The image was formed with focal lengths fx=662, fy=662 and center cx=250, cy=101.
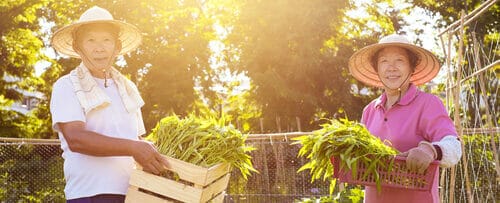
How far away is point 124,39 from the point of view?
3.42 metres

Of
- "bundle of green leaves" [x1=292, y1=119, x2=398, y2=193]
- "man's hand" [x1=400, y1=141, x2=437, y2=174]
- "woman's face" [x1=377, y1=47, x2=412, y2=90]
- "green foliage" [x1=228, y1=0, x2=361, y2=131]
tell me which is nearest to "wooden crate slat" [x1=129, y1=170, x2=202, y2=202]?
"bundle of green leaves" [x1=292, y1=119, x2=398, y2=193]

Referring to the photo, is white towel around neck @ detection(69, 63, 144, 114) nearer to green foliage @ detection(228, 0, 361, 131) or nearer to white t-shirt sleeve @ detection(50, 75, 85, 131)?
white t-shirt sleeve @ detection(50, 75, 85, 131)

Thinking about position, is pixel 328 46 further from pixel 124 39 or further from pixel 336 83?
pixel 124 39

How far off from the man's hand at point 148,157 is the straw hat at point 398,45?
127cm

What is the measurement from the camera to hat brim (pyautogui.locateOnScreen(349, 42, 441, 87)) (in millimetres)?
3326

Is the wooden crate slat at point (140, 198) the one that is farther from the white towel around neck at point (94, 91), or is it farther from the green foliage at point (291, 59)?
the green foliage at point (291, 59)

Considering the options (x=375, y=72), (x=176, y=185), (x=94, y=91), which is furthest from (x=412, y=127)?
(x=94, y=91)

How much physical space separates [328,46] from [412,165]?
624 inches

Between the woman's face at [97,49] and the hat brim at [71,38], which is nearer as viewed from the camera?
the woman's face at [97,49]

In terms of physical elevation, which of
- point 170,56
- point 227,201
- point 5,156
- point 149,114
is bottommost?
point 227,201

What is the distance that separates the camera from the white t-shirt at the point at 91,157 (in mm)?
2715

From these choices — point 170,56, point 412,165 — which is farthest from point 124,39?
point 170,56

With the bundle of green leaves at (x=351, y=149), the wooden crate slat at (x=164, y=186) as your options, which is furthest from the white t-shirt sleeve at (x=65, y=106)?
the bundle of green leaves at (x=351, y=149)

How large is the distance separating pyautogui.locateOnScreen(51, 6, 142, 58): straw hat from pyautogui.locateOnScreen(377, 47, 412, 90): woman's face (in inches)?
49.0
